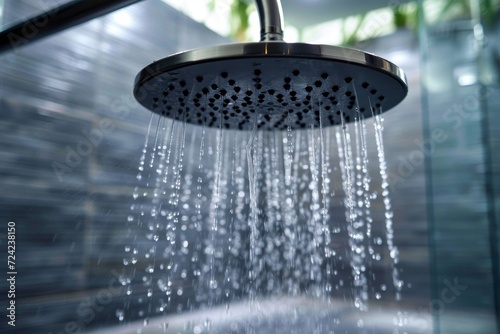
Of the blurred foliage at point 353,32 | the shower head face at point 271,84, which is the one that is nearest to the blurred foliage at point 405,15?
the blurred foliage at point 353,32

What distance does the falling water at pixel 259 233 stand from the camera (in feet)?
4.27

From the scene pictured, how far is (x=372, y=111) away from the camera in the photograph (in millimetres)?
499

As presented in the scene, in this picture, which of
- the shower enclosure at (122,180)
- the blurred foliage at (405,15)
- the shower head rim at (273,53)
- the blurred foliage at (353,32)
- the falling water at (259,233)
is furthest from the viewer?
the blurred foliage at (353,32)

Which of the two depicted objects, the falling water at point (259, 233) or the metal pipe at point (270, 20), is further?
the falling water at point (259, 233)

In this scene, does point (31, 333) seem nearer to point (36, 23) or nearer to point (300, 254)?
point (36, 23)

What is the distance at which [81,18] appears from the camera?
1.34ft

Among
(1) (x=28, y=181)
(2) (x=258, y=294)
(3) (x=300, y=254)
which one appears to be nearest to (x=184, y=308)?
(2) (x=258, y=294)

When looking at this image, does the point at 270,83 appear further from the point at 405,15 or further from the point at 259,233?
the point at 405,15

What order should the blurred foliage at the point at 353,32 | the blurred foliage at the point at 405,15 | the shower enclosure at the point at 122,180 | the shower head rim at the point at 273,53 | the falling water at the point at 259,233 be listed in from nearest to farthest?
the shower head rim at the point at 273,53
the shower enclosure at the point at 122,180
the falling water at the point at 259,233
the blurred foliage at the point at 405,15
the blurred foliage at the point at 353,32

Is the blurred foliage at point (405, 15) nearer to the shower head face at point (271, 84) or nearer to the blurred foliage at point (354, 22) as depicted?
the blurred foliage at point (354, 22)

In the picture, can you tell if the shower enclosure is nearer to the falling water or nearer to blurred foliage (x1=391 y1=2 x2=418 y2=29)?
the falling water

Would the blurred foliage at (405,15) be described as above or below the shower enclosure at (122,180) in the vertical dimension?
above

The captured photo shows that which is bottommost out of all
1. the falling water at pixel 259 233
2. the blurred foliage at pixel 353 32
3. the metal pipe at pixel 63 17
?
the falling water at pixel 259 233

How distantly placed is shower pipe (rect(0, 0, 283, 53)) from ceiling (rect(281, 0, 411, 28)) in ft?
4.32
